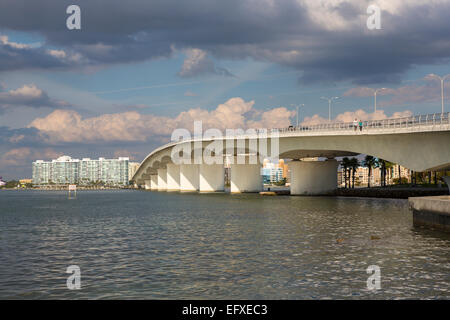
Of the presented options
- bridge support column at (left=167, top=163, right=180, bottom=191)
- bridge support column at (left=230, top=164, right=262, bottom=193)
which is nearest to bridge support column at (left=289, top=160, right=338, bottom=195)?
bridge support column at (left=230, top=164, right=262, bottom=193)

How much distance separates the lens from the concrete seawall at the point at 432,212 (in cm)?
3522

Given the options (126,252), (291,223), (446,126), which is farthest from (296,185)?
(126,252)

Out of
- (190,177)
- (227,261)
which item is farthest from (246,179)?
(227,261)

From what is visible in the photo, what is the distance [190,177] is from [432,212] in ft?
360

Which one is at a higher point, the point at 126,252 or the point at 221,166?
the point at 221,166

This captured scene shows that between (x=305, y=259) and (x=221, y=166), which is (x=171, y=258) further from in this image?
(x=221, y=166)

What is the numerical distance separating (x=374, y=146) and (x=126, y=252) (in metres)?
50.5

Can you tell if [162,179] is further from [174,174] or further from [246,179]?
[246,179]

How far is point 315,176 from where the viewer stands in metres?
101

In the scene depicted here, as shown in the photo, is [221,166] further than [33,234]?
Yes

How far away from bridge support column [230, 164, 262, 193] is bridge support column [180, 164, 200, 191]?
25372 millimetres

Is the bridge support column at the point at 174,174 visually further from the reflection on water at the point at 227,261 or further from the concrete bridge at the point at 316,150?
the reflection on water at the point at 227,261

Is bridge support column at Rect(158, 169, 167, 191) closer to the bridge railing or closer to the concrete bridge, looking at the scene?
the concrete bridge
